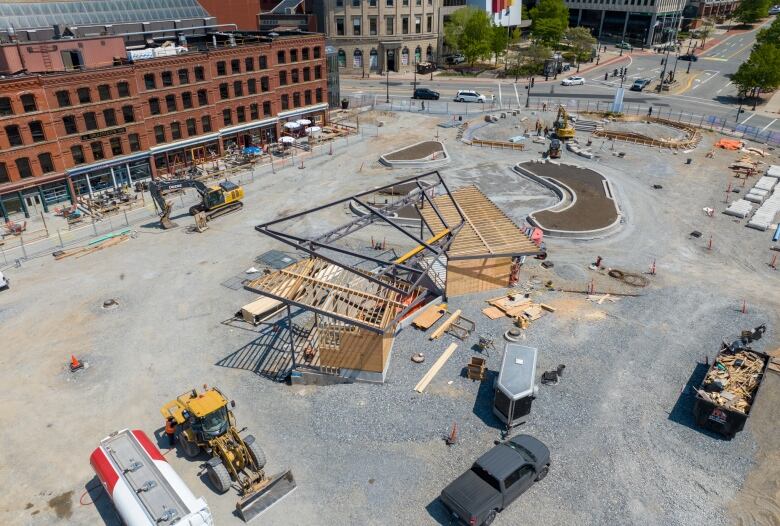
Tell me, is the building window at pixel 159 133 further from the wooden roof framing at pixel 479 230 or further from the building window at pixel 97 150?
the wooden roof framing at pixel 479 230

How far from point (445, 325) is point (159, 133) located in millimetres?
37334

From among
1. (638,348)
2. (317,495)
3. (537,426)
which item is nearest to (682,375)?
(638,348)

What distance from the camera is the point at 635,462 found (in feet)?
71.4

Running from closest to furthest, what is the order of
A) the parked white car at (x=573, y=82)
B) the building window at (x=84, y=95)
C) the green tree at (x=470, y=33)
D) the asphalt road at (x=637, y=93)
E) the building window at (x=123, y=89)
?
the building window at (x=84, y=95)
the building window at (x=123, y=89)
the asphalt road at (x=637, y=93)
the parked white car at (x=573, y=82)
the green tree at (x=470, y=33)

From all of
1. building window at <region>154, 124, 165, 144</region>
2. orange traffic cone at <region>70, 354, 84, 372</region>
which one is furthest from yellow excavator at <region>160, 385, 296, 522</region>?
building window at <region>154, 124, 165, 144</region>

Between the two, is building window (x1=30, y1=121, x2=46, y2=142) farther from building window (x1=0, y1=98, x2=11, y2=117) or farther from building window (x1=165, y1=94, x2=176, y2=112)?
building window (x1=165, y1=94, x2=176, y2=112)

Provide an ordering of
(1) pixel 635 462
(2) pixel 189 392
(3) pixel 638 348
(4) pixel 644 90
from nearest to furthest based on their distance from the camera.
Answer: (1) pixel 635 462
(2) pixel 189 392
(3) pixel 638 348
(4) pixel 644 90

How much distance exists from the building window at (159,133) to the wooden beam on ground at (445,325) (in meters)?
36.7

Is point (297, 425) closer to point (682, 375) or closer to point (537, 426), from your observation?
point (537, 426)

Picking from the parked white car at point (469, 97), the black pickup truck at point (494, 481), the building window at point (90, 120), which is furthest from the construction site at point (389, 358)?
the parked white car at point (469, 97)

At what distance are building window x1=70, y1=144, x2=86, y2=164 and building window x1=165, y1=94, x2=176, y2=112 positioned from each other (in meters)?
9.12

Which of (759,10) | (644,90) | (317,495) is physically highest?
(759,10)

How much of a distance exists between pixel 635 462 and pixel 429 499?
8.69 meters

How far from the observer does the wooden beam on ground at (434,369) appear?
25.8 metres
